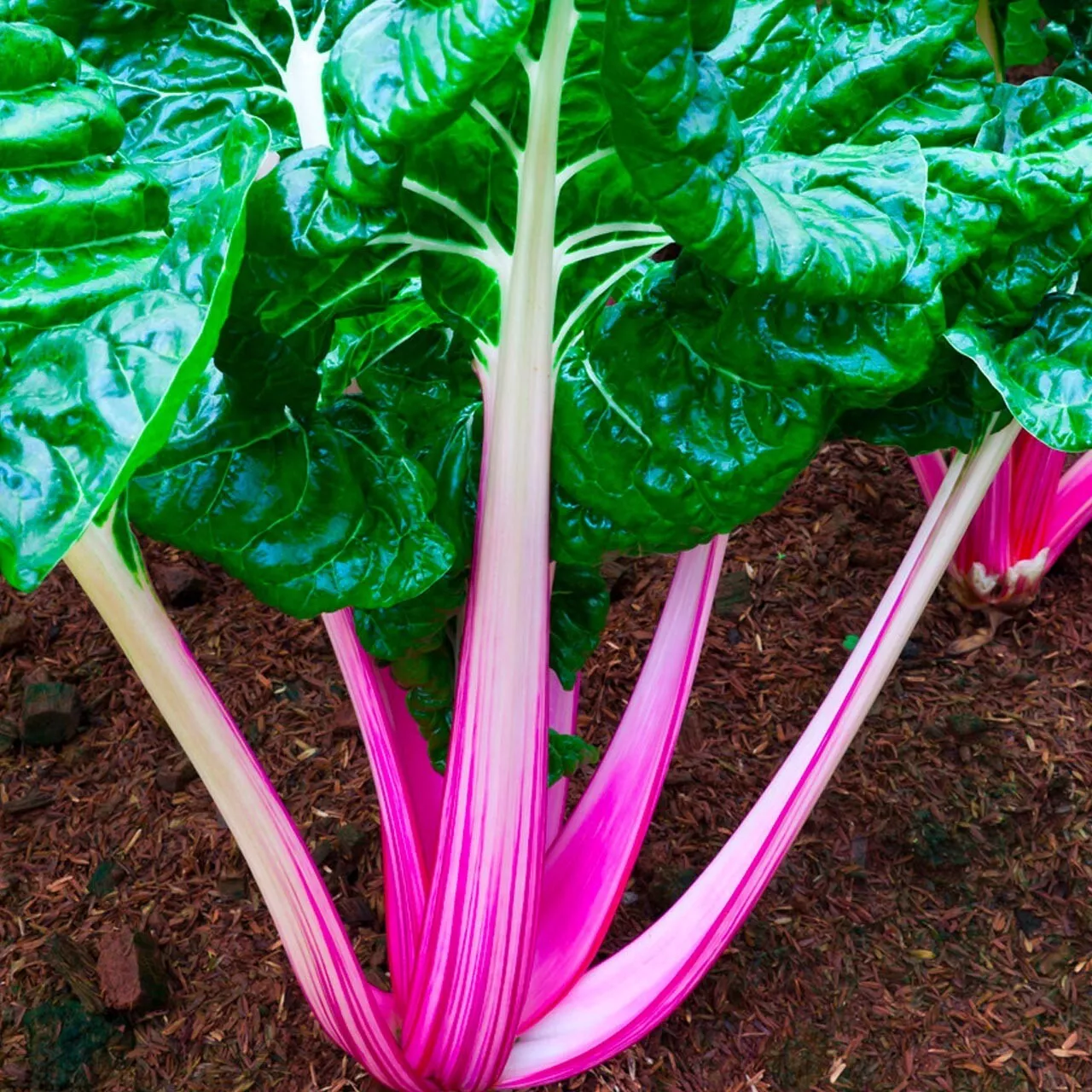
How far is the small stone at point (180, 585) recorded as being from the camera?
2.08 metres

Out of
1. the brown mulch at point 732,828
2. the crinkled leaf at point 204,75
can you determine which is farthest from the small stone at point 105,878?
the crinkled leaf at point 204,75

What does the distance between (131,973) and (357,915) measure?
0.29 metres

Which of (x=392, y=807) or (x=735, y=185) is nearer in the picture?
(x=735, y=185)

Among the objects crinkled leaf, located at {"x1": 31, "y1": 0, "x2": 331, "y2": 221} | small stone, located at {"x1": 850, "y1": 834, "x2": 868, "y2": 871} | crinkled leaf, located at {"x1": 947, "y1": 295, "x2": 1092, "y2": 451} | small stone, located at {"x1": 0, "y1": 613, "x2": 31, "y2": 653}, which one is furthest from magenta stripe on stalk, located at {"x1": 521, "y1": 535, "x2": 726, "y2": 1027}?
small stone, located at {"x1": 0, "y1": 613, "x2": 31, "y2": 653}

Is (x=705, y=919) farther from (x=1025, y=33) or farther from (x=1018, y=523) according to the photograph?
(x=1025, y=33)

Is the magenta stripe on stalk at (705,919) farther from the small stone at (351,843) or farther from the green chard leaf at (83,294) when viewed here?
the green chard leaf at (83,294)

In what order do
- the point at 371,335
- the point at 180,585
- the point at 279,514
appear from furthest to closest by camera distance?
1. the point at 180,585
2. the point at 371,335
3. the point at 279,514

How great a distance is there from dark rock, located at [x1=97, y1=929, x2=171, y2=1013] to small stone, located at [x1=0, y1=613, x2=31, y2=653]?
2.05 ft

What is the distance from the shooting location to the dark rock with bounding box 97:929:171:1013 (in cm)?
153

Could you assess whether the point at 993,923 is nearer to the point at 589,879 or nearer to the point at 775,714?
the point at 775,714

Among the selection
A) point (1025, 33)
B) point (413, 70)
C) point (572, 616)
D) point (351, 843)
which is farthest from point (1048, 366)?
point (351, 843)

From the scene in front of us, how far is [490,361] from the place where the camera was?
1175 millimetres

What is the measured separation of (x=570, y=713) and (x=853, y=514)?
825 mm

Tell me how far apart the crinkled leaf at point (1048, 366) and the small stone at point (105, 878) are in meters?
1.31
